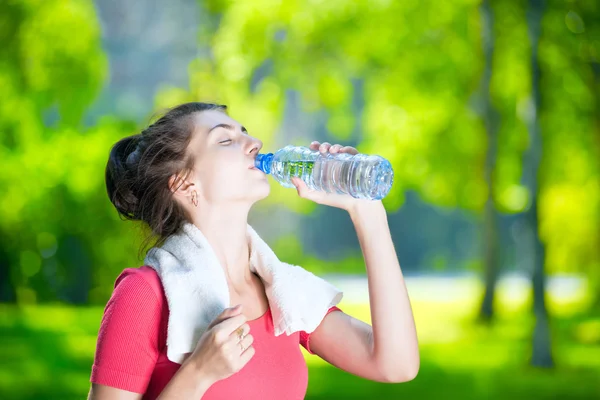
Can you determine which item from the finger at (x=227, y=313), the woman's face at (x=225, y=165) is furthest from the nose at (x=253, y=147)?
the finger at (x=227, y=313)

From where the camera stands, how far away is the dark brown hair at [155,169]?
3.58 feet

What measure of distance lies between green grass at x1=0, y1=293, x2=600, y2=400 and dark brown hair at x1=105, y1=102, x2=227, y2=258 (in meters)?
2.86

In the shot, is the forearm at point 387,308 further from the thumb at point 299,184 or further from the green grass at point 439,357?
the green grass at point 439,357

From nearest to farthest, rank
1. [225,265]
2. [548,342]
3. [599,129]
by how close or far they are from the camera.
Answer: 1. [225,265]
2. [548,342]
3. [599,129]

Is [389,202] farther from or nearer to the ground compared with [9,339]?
farther from the ground

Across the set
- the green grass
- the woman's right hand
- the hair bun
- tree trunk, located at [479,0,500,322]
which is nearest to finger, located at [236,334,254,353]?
the woman's right hand

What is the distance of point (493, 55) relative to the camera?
4.05 m

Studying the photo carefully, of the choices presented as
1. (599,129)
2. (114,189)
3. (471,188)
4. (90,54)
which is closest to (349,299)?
(471,188)

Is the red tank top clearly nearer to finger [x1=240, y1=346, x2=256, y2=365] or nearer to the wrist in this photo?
finger [x1=240, y1=346, x2=256, y2=365]

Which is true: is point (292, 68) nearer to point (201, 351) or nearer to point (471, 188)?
point (471, 188)

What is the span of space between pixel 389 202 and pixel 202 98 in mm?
1194

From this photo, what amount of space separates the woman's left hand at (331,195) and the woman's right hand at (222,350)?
9.2 inches

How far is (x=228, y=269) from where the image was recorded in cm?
110

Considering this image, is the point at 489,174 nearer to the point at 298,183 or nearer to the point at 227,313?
the point at 298,183
